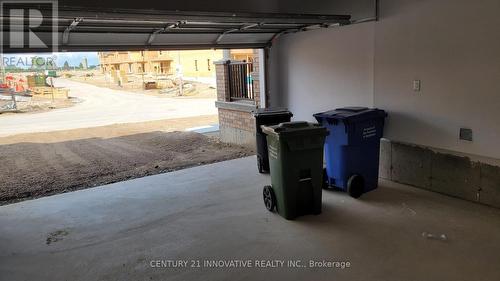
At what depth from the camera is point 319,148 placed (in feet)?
13.2

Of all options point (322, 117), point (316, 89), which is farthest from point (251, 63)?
point (322, 117)

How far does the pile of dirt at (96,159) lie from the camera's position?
6.06 m

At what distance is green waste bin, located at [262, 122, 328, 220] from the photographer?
3881 millimetres

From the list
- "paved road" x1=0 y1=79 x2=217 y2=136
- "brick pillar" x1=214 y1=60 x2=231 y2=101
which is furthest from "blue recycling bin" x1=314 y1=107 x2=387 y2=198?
"paved road" x1=0 y1=79 x2=217 y2=136

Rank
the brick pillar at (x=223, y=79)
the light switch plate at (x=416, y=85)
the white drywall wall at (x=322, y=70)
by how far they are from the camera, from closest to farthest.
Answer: the light switch plate at (x=416, y=85), the white drywall wall at (x=322, y=70), the brick pillar at (x=223, y=79)

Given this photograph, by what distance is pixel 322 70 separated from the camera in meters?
5.93

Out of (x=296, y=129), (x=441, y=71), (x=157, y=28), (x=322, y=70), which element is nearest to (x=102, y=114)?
(x=157, y=28)

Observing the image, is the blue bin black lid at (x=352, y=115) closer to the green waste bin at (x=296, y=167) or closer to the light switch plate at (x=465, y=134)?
the green waste bin at (x=296, y=167)

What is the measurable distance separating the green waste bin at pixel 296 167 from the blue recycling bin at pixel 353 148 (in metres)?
0.64

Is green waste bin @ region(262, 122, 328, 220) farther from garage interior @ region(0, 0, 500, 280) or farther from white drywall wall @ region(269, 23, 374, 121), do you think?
white drywall wall @ region(269, 23, 374, 121)

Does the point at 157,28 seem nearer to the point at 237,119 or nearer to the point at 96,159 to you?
the point at 237,119

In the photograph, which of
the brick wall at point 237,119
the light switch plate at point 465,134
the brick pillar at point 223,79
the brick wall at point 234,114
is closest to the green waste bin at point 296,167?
the light switch plate at point 465,134

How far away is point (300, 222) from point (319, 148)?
0.82 meters

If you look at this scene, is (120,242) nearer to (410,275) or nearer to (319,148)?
(319,148)
